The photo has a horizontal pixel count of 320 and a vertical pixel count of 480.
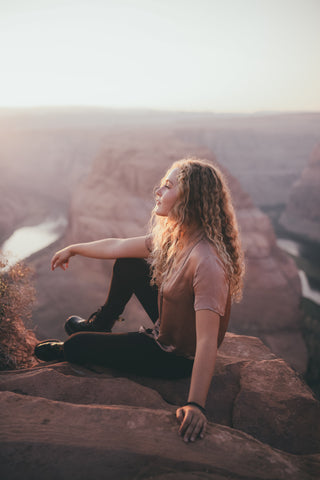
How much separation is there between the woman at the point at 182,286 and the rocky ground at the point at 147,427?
96 millimetres

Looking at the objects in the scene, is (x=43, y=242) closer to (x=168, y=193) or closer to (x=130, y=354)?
(x=130, y=354)

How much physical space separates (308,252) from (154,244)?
26.7 m

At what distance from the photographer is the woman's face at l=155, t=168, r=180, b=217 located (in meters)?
1.73

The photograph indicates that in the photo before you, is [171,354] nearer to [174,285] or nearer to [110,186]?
[174,285]

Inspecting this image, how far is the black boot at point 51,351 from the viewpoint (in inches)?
87.7

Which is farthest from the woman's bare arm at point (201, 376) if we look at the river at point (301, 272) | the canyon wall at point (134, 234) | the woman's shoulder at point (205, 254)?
the river at point (301, 272)

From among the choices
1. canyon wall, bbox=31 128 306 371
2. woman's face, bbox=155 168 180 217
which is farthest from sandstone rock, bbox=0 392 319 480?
canyon wall, bbox=31 128 306 371

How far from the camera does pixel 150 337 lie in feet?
6.14

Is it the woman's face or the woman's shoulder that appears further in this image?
the woman's face

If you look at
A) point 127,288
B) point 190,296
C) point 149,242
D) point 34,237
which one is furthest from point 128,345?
point 34,237

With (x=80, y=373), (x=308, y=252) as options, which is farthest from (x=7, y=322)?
(x=308, y=252)

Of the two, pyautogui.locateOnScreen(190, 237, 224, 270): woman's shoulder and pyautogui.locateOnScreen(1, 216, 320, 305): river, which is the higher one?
pyautogui.locateOnScreen(190, 237, 224, 270): woman's shoulder

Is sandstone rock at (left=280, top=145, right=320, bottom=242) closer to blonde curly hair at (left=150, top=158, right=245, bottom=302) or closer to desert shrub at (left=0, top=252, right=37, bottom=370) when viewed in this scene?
desert shrub at (left=0, top=252, right=37, bottom=370)

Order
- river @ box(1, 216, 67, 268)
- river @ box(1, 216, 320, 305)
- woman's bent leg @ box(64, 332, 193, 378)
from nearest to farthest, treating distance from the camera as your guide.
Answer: woman's bent leg @ box(64, 332, 193, 378)
river @ box(1, 216, 320, 305)
river @ box(1, 216, 67, 268)
